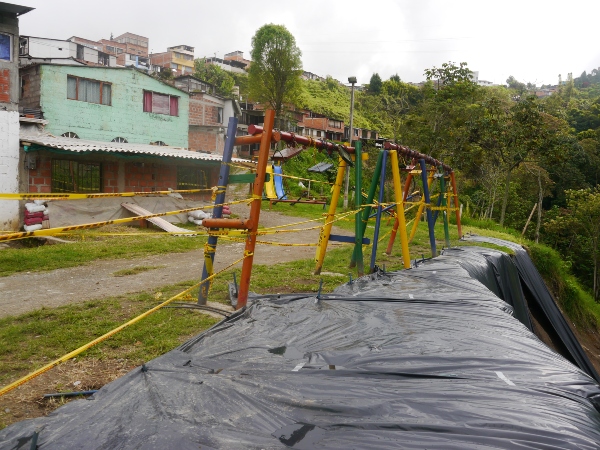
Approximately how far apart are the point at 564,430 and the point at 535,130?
15.3 meters

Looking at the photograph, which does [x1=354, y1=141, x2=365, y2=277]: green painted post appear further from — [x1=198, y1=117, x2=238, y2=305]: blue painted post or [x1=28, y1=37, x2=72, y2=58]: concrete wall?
[x1=28, y1=37, x2=72, y2=58]: concrete wall

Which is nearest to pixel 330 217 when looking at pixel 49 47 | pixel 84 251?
pixel 84 251

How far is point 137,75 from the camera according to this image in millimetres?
18828

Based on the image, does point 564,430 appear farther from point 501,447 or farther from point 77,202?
point 77,202

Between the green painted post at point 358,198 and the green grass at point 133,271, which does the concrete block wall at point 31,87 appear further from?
the green painted post at point 358,198

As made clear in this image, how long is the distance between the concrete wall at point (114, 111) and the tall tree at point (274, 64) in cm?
960

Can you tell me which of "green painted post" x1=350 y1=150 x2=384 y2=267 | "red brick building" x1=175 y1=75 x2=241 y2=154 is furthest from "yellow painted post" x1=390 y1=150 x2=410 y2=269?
"red brick building" x1=175 y1=75 x2=241 y2=154

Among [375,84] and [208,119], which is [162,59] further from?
[208,119]

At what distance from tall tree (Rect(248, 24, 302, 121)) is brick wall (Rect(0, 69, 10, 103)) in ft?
59.3

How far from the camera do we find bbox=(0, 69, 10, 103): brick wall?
1221 centimetres

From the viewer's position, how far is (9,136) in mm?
12156

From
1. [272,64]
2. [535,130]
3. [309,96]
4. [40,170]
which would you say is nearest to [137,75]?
[40,170]

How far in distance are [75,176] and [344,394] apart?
1374 centimetres

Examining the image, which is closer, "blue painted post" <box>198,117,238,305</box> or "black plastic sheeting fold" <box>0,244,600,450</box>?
"black plastic sheeting fold" <box>0,244,600,450</box>
